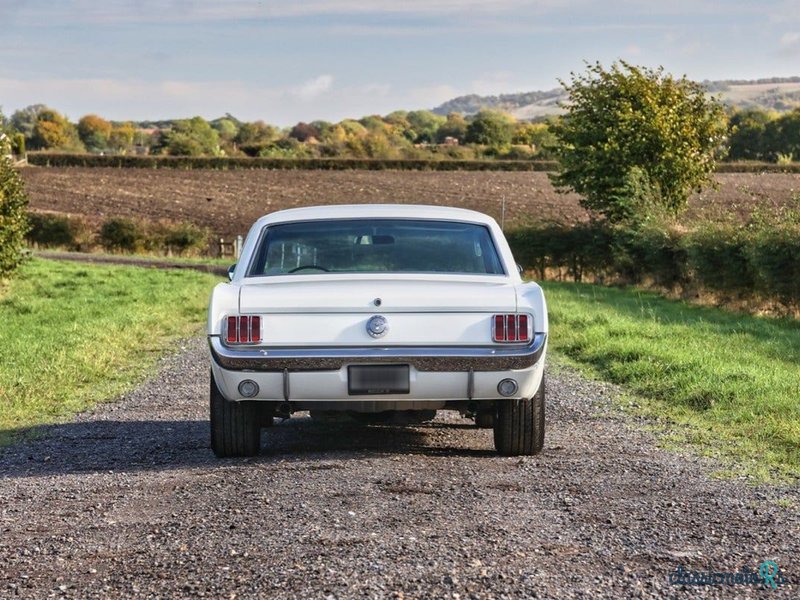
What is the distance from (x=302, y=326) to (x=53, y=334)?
1001 cm

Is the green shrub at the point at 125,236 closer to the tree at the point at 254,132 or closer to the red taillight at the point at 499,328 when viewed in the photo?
the red taillight at the point at 499,328

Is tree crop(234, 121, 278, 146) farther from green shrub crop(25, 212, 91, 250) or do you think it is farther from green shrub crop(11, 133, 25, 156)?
green shrub crop(25, 212, 91, 250)

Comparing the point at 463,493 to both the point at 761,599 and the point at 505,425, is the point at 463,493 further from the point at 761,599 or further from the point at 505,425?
the point at 761,599

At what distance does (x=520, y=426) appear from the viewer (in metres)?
8.10

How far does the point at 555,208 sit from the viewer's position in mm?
69125

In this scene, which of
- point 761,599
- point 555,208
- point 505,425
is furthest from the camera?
point 555,208

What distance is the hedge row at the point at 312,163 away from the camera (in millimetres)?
100438

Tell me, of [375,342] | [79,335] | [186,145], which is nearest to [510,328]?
[375,342]

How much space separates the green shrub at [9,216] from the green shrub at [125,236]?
2323 cm

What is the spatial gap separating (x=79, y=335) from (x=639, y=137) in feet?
70.2

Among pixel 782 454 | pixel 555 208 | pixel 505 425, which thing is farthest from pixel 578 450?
pixel 555 208

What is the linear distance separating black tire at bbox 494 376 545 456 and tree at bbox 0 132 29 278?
20.0 m

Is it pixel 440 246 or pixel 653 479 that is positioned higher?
pixel 440 246

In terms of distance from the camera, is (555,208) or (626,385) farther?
(555,208)
